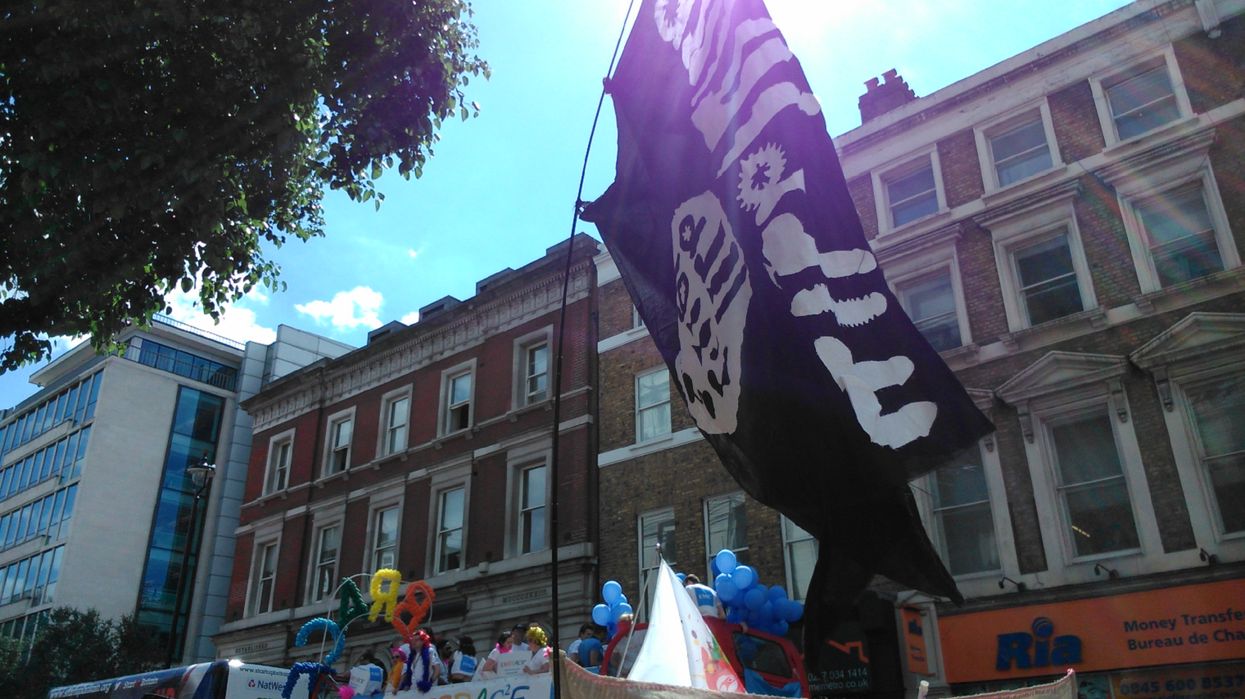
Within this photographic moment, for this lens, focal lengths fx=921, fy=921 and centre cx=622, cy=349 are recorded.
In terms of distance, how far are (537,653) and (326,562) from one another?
16342 millimetres

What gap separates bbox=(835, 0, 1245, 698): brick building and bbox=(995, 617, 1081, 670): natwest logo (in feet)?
0.09

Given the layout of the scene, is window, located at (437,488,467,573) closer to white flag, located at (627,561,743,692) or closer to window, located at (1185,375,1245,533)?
window, located at (1185,375,1245,533)

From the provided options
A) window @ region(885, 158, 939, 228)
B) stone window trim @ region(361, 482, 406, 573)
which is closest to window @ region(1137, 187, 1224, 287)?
window @ region(885, 158, 939, 228)

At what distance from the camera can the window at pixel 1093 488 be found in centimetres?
1338

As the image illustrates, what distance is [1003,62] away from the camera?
665 inches

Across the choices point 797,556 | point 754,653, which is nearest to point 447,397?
point 797,556

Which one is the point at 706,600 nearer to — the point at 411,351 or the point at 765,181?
the point at 765,181

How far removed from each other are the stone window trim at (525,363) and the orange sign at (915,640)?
10396 millimetres

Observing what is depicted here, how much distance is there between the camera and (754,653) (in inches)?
407

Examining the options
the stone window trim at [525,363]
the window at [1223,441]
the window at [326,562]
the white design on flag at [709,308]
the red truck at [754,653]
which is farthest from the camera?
the window at [326,562]

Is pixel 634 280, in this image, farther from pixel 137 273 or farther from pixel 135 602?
pixel 135 602

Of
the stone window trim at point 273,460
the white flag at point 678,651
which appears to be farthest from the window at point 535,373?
the white flag at point 678,651

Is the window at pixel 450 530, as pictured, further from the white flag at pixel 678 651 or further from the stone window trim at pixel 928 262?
the white flag at pixel 678 651

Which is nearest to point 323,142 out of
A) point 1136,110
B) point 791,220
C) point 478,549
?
point 791,220
